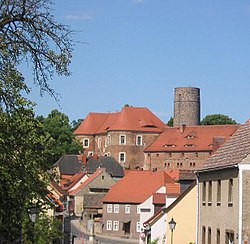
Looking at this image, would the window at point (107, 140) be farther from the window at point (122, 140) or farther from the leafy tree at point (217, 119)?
the leafy tree at point (217, 119)

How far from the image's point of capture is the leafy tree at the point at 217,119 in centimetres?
16800

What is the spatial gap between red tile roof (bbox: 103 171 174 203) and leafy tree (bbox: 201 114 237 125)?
83.5 m

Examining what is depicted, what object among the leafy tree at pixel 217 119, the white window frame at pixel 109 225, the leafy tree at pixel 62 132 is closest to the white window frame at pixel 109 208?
the white window frame at pixel 109 225

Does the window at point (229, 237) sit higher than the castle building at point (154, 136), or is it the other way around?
the castle building at point (154, 136)

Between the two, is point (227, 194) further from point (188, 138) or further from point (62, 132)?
point (188, 138)

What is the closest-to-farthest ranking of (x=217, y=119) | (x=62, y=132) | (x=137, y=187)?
(x=137, y=187), (x=62, y=132), (x=217, y=119)

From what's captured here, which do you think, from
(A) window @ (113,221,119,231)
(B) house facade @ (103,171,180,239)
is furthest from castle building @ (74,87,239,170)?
(A) window @ (113,221,119,231)

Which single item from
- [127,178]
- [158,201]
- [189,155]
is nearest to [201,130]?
[189,155]

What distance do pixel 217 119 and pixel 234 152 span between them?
144 meters

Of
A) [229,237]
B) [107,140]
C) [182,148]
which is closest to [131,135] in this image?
[107,140]

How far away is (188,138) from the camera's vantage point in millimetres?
142000

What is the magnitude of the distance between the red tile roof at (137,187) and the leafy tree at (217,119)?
8350cm

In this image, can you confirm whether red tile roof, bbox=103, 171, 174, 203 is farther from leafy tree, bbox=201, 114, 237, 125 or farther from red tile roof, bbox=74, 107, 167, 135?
leafy tree, bbox=201, 114, 237, 125

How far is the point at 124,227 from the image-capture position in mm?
84562
